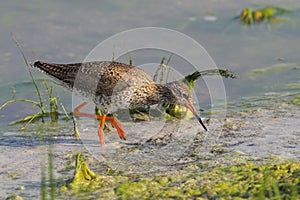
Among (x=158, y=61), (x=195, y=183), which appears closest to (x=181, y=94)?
(x=158, y=61)

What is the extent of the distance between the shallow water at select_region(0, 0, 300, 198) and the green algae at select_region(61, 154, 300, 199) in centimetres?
34

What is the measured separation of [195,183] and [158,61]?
377cm

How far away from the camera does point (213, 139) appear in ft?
19.7

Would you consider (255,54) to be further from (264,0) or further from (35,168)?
(35,168)

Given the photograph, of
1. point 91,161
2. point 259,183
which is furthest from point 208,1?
point 259,183

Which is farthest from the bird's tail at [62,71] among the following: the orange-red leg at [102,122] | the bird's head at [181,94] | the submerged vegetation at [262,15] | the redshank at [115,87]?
the submerged vegetation at [262,15]

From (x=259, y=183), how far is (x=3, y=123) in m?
3.61

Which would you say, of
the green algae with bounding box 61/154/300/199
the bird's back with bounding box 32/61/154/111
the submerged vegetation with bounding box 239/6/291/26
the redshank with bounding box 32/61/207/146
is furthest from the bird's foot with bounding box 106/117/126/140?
the submerged vegetation with bounding box 239/6/291/26

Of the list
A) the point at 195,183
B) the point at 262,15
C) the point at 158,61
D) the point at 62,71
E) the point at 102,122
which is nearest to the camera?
the point at 195,183

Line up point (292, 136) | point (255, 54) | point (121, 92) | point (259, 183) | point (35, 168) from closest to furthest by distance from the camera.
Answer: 1. point (259, 183)
2. point (35, 168)
3. point (292, 136)
4. point (121, 92)
5. point (255, 54)

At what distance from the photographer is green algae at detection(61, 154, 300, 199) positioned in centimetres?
430

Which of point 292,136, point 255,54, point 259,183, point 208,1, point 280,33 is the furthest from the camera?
point 208,1

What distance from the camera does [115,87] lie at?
21.0ft

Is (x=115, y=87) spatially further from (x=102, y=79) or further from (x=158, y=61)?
(x=158, y=61)
